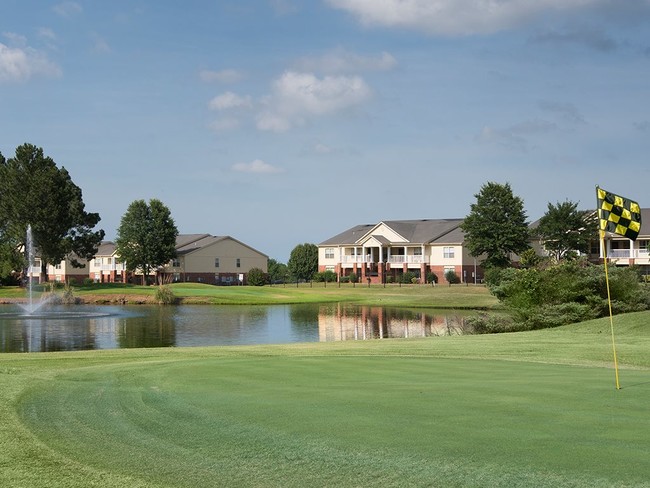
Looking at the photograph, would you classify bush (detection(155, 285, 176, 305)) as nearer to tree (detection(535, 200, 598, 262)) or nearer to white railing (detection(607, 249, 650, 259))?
tree (detection(535, 200, 598, 262))

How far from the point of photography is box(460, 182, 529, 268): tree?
81.9 m

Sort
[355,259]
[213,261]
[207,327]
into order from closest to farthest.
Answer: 1. [207,327]
2. [355,259]
3. [213,261]

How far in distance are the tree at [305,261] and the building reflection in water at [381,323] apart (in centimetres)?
4995

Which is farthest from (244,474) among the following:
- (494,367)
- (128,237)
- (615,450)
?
(128,237)

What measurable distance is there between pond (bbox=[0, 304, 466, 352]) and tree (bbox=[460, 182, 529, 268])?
26.5 m

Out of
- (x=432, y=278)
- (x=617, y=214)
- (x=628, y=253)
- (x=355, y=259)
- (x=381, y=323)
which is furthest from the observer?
(x=355, y=259)

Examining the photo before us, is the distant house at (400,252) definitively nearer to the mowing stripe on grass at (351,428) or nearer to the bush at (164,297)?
the bush at (164,297)

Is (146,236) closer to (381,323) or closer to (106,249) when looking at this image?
(106,249)

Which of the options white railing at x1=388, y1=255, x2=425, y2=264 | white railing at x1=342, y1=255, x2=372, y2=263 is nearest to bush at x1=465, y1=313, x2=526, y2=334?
white railing at x1=388, y1=255, x2=425, y2=264

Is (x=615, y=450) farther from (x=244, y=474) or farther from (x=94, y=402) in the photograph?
(x=94, y=402)

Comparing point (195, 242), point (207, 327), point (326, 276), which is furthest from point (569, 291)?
point (195, 242)

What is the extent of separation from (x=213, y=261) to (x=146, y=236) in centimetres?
1436

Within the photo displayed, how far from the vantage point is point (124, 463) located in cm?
729

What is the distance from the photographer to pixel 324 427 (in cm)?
849
